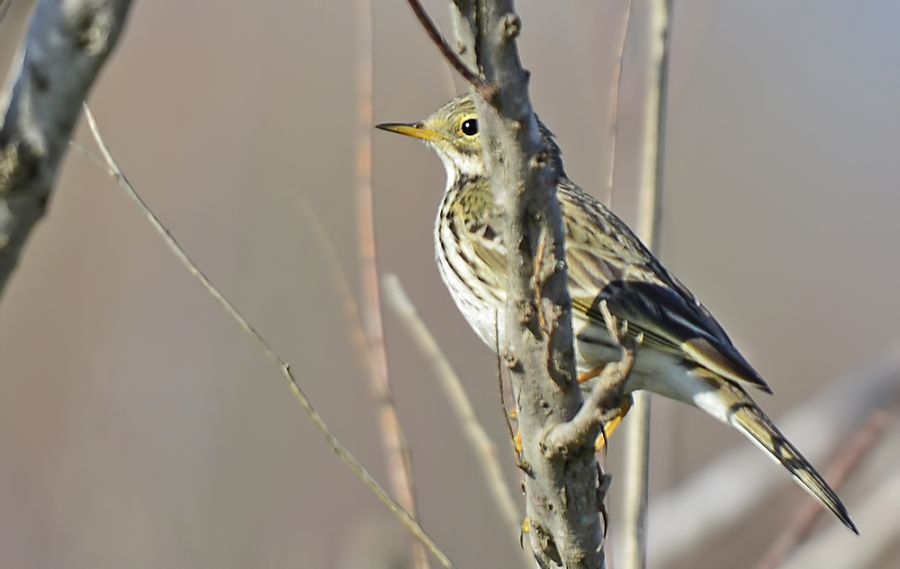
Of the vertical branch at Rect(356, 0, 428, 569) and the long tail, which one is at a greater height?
the vertical branch at Rect(356, 0, 428, 569)

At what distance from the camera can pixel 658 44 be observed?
134 inches

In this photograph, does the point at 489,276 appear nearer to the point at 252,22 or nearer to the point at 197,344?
the point at 197,344

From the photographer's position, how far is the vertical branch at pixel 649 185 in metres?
3.19

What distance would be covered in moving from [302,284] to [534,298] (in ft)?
13.4

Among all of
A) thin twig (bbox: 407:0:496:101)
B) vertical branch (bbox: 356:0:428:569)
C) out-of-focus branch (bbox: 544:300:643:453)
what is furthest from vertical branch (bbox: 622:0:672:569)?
Answer: thin twig (bbox: 407:0:496:101)

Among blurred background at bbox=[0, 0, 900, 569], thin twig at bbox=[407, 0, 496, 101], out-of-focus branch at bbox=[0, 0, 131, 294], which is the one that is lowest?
blurred background at bbox=[0, 0, 900, 569]

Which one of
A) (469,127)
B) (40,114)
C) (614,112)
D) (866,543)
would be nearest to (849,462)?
(866,543)

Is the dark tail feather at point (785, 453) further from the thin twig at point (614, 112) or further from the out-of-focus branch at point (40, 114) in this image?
the out-of-focus branch at point (40, 114)

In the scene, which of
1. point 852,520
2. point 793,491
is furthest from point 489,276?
point 793,491

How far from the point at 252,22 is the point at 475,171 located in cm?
321

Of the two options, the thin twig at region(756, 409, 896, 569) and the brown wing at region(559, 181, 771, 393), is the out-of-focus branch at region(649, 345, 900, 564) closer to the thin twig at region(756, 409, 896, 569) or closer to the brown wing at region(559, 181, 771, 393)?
the thin twig at region(756, 409, 896, 569)

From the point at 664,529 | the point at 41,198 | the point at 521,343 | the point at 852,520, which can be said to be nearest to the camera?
the point at 41,198

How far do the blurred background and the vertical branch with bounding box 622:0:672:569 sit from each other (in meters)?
0.42

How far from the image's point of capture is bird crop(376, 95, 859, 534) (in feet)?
11.3
